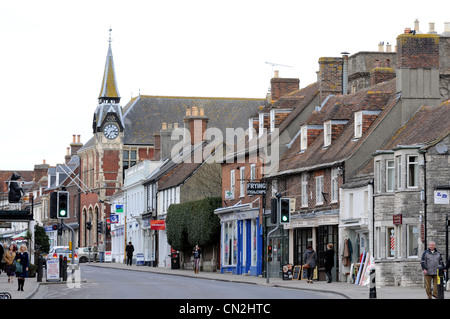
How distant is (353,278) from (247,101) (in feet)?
262

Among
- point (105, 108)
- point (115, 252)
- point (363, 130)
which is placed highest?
point (105, 108)

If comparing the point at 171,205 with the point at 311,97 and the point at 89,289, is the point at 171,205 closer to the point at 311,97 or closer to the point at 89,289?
the point at 311,97

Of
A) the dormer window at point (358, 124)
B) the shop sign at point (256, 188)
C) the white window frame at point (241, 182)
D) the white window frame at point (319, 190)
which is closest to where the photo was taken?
the dormer window at point (358, 124)

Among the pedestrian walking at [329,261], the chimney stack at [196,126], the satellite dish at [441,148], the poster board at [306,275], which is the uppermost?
the chimney stack at [196,126]

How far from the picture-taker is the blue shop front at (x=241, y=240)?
55.5 m

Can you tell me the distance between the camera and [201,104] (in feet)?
393

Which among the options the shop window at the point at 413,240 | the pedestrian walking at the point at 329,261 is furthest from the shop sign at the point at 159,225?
the shop window at the point at 413,240

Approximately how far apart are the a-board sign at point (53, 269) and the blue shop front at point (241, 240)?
13.5 m

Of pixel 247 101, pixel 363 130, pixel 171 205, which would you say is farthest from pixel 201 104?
pixel 363 130

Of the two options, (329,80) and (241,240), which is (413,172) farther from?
(241,240)

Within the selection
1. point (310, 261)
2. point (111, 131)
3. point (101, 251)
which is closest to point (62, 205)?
point (310, 261)

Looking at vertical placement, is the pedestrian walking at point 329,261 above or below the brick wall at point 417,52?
below

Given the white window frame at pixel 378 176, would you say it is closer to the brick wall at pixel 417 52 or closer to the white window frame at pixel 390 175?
the white window frame at pixel 390 175

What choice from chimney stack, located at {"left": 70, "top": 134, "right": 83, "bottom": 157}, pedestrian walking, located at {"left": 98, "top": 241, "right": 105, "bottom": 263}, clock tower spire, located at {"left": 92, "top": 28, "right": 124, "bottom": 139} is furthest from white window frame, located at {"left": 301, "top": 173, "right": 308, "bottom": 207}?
chimney stack, located at {"left": 70, "top": 134, "right": 83, "bottom": 157}
